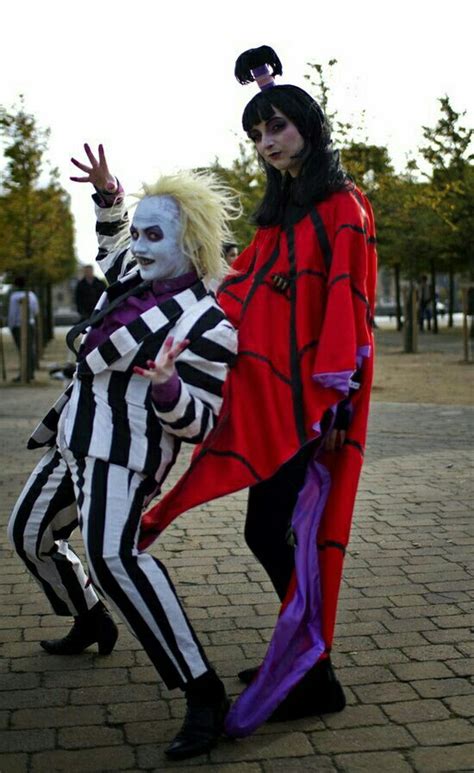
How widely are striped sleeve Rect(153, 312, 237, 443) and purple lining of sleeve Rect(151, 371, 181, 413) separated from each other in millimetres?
60

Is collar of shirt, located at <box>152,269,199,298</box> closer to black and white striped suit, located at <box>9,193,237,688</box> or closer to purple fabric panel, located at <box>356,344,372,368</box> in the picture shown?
black and white striped suit, located at <box>9,193,237,688</box>

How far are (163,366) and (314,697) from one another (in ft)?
4.20

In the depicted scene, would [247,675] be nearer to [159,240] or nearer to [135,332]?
[135,332]

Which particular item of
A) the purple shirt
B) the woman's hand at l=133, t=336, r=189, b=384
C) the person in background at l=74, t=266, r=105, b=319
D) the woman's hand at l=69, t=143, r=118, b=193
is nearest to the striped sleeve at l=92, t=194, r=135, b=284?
the woman's hand at l=69, t=143, r=118, b=193

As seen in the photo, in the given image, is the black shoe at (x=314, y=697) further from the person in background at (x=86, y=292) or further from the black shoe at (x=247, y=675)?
the person in background at (x=86, y=292)

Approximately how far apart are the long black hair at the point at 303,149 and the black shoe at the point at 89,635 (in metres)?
1.68

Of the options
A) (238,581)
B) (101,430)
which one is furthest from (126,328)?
(238,581)

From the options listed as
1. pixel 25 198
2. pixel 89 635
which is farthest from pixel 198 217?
pixel 25 198

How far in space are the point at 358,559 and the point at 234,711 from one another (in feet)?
8.18

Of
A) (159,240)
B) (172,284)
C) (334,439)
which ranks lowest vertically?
(334,439)

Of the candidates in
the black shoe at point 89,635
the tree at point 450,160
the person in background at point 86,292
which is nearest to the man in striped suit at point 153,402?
the black shoe at point 89,635

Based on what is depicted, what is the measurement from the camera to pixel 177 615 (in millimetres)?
3605

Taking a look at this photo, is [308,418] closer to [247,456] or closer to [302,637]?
[247,456]

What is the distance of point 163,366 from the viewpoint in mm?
3416
